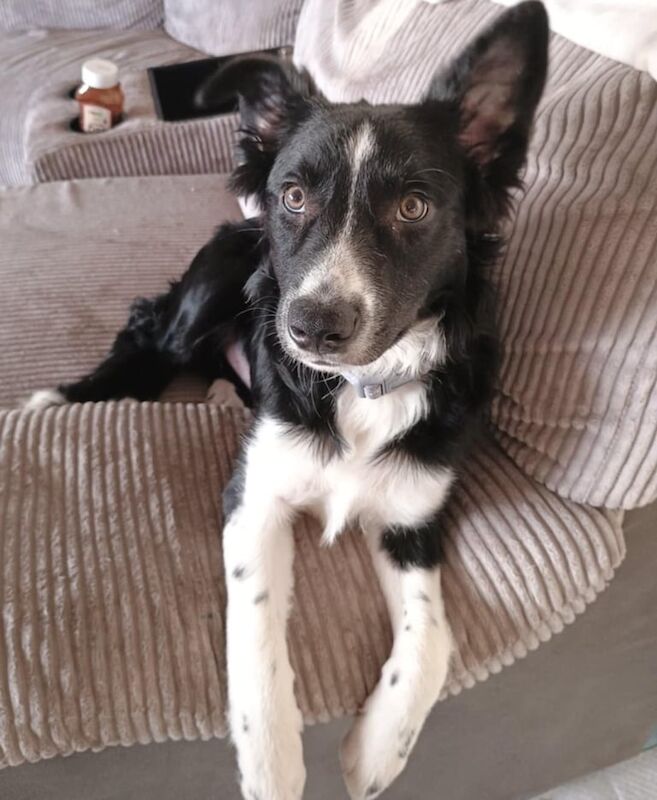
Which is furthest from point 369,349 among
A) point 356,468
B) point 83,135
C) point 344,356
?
point 83,135

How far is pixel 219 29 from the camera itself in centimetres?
313

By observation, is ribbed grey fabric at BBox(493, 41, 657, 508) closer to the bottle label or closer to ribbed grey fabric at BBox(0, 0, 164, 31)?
the bottle label

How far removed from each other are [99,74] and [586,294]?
2.23 m

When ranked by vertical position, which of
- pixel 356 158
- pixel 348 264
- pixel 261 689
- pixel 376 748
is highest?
pixel 356 158

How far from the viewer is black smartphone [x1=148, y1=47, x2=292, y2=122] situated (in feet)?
8.75

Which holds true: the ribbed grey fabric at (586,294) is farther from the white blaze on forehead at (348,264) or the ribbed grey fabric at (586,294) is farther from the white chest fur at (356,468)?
the white blaze on forehead at (348,264)

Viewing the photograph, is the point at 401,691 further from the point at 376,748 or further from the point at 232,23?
the point at 232,23

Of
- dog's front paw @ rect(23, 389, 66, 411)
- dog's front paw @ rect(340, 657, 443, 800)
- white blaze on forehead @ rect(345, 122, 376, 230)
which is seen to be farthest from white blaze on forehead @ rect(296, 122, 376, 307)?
dog's front paw @ rect(23, 389, 66, 411)

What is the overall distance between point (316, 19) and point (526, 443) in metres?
1.72

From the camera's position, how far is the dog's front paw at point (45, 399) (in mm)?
1603

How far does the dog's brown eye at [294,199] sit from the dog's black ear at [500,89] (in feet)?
0.96

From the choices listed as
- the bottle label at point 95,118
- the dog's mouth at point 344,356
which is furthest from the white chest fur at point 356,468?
the bottle label at point 95,118

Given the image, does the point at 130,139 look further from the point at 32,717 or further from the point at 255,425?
the point at 32,717

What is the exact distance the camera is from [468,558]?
1269 mm
